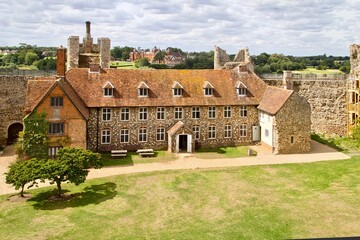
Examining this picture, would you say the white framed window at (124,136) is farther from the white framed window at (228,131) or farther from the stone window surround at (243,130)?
the stone window surround at (243,130)

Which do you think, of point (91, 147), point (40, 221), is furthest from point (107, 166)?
point (40, 221)

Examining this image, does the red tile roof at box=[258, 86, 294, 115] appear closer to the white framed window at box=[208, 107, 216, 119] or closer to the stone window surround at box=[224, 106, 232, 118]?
the stone window surround at box=[224, 106, 232, 118]

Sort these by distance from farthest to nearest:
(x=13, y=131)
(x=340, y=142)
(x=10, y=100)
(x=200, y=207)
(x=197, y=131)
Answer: (x=13, y=131) → (x=340, y=142) → (x=10, y=100) → (x=197, y=131) → (x=200, y=207)

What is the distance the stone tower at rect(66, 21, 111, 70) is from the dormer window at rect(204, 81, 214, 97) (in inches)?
517

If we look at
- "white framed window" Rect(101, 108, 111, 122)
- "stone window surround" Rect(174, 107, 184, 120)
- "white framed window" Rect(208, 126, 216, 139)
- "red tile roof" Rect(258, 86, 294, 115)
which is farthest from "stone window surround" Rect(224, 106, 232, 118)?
"white framed window" Rect(101, 108, 111, 122)

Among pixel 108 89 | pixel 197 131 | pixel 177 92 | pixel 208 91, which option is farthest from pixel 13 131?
pixel 208 91

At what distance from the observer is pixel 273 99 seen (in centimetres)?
3738

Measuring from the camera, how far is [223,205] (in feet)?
74.3

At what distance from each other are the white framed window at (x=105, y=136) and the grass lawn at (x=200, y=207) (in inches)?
324

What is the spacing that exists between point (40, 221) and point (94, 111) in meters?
16.4

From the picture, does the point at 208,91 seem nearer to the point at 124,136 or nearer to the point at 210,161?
the point at 210,161

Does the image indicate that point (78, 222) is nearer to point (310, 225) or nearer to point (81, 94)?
point (310, 225)

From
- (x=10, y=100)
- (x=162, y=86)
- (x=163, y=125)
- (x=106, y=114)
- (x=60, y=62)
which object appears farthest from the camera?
(x=10, y=100)

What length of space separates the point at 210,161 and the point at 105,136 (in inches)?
429
